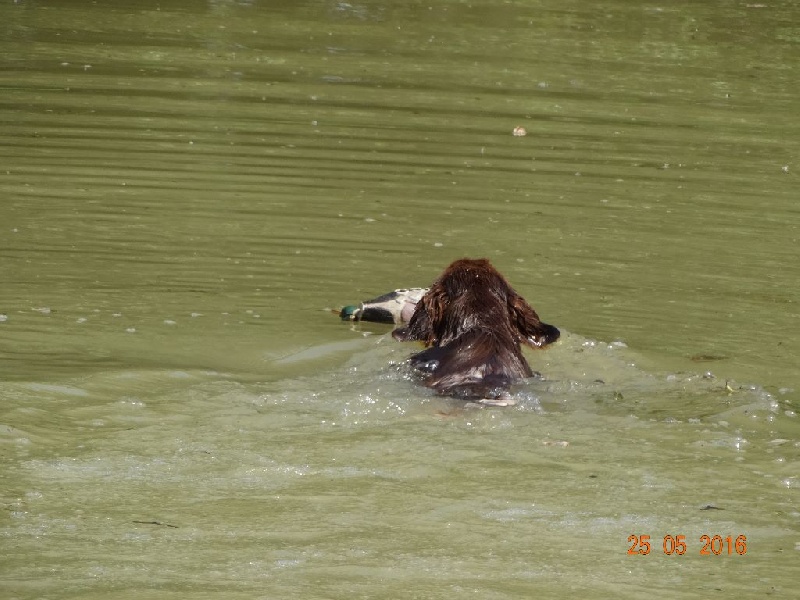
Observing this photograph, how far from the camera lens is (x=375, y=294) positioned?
947 cm

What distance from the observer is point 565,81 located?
1697cm

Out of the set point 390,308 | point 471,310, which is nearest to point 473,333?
point 471,310

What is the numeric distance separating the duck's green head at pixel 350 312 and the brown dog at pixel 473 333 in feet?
1.80

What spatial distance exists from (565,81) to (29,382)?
444 inches

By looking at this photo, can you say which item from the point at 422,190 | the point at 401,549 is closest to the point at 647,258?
the point at 422,190

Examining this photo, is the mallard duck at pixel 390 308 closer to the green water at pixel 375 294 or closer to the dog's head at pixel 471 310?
the green water at pixel 375 294

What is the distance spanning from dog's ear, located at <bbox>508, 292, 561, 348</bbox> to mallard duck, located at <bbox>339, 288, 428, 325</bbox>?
35.2 inches

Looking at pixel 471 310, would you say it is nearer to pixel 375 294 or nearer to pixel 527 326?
pixel 527 326

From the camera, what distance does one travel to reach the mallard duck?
866 centimetres
